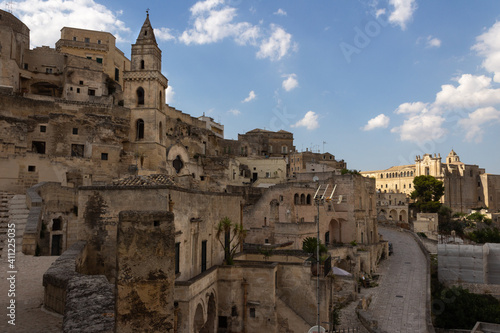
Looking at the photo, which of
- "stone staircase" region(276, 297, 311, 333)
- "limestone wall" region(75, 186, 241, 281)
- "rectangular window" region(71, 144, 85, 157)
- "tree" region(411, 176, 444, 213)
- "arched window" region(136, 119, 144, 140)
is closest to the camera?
"limestone wall" region(75, 186, 241, 281)

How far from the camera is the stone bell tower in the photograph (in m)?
33.2

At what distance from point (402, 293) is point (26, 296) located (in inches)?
857

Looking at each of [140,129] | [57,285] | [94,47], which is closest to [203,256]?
[57,285]

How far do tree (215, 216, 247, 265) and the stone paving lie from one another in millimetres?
6991

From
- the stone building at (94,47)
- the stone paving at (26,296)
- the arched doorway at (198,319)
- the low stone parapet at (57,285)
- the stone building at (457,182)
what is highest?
the stone building at (94,47)

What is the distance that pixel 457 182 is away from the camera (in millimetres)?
83875

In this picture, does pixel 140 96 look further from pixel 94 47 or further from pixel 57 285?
pixel 57 285

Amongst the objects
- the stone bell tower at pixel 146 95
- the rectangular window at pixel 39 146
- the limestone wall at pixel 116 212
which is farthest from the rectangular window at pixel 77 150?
the limestone wall at pixel 116 212

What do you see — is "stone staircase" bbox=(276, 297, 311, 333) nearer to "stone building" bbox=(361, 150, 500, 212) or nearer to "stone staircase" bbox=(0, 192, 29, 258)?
"stone staircase" bbox=(0, 192, 29, 258)

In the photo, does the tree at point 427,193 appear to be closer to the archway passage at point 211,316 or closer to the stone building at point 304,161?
the stone building at point 304,161

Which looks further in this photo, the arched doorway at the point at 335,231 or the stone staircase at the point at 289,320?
the arched doorway at the point at 335,231

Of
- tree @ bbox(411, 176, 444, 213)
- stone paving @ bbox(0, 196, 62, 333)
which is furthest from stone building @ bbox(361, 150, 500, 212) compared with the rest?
stone paving @ bbox(0, 196, 62, 333)

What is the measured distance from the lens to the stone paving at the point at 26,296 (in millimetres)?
6776

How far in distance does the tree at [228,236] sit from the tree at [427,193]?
55046 millimetres
